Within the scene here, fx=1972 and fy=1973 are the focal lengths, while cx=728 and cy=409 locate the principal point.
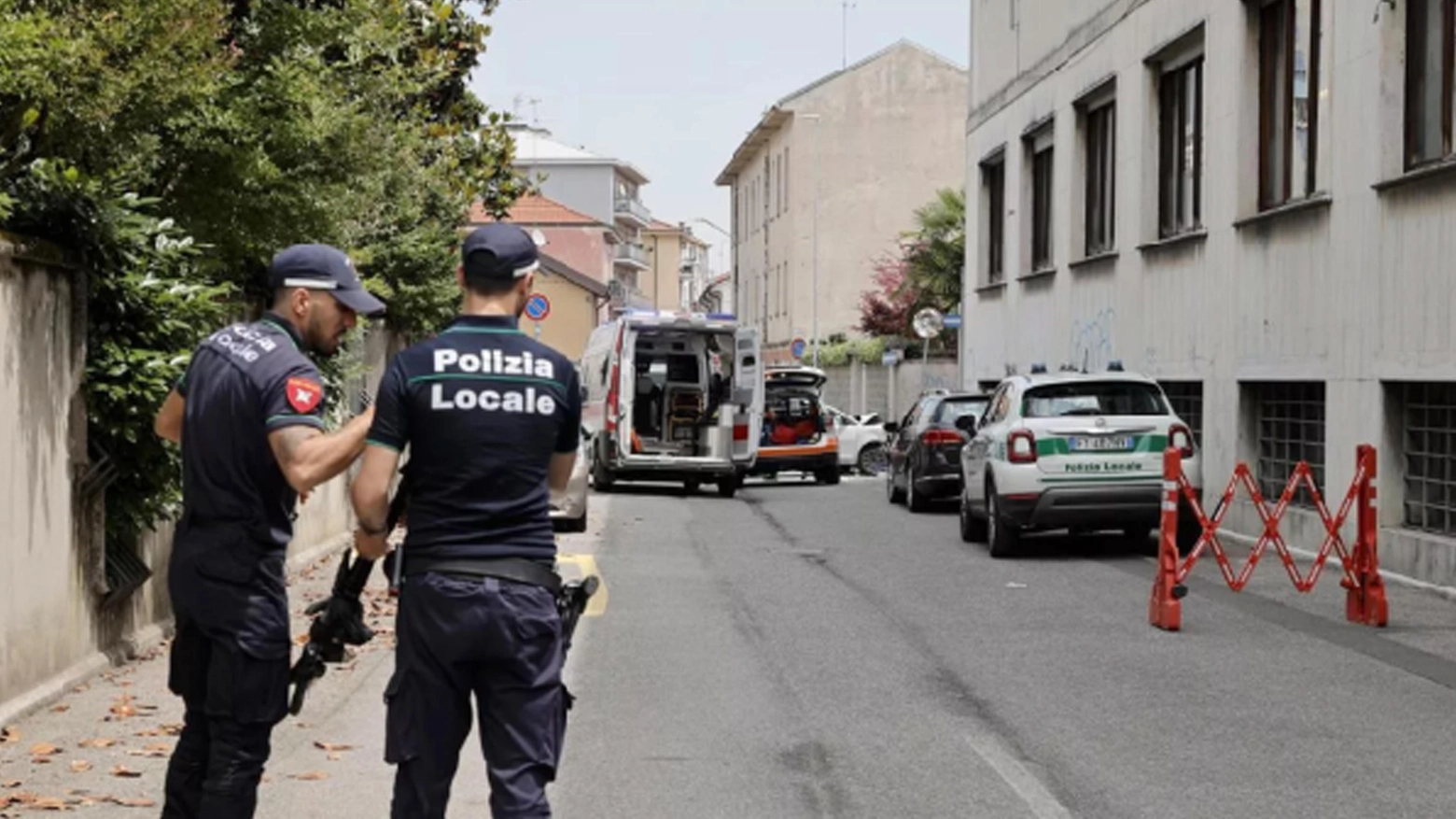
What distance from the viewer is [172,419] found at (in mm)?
5773

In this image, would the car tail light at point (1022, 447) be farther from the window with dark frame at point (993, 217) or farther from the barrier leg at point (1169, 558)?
the window with dark frame at point (993, 217)

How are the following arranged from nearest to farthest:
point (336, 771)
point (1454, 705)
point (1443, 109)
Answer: point (336, 771) < point (1454, 705) < point (1443, 109)

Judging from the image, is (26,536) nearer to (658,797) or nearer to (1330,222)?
(658,797)

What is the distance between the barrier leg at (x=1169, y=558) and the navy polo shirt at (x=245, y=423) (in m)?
8.07

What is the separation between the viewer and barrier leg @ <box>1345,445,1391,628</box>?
1273 centimetres

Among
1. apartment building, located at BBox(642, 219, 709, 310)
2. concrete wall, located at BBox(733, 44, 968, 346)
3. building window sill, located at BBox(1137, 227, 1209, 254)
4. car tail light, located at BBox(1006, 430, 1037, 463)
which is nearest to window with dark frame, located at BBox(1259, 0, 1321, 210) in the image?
building window sill, located at BBox(1137, 227, 1209, 254)

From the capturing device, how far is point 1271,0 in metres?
21.0

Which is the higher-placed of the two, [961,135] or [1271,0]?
[961,135]

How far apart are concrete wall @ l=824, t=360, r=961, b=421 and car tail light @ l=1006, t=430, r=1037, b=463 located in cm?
3024

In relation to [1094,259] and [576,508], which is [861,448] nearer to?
[1094,259]

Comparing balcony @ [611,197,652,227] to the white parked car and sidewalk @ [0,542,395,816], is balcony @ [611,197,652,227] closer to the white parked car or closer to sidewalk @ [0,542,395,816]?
the white parked car

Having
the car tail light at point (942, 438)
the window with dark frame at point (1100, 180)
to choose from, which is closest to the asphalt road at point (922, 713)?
the car tail light at point (942, 438)

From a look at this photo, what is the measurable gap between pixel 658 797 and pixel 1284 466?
47.3 ft

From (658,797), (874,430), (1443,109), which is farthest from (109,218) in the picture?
(874,430)
